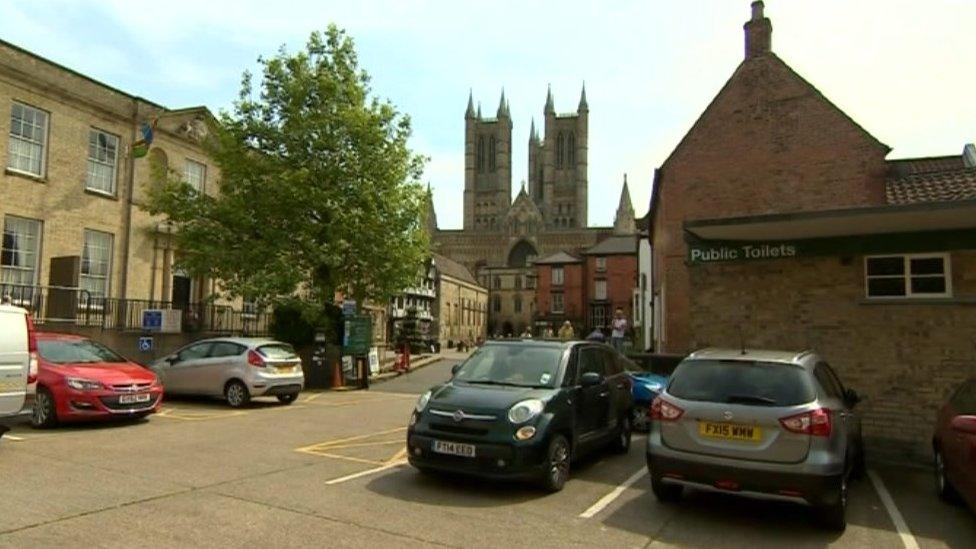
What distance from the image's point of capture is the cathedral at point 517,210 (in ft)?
365

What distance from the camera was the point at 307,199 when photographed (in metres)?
19.7

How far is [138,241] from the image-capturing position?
23.5 meters

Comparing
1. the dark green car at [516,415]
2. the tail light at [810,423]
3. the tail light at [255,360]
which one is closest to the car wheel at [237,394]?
the tail light at [255,360]

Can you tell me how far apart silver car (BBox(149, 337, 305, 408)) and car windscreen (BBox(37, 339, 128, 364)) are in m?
2.64

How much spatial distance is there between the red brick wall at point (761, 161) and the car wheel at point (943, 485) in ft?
33.7

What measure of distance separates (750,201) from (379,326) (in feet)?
96.2

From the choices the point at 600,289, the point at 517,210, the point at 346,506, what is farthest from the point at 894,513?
the point at 517,210

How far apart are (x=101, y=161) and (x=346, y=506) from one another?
66.4 ft

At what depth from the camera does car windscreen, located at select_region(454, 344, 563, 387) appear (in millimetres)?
8266

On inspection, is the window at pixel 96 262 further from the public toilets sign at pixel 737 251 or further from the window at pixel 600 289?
the window at pixel 600 289

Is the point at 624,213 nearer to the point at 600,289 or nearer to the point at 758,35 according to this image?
the point at 600,289

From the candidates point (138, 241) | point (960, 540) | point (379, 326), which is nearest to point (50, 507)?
point (960, 540)

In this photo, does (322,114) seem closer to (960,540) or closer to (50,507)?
(50,507)

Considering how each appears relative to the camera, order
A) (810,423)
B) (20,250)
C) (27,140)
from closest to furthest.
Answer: (810,423)
(20,250)
(27,140)
